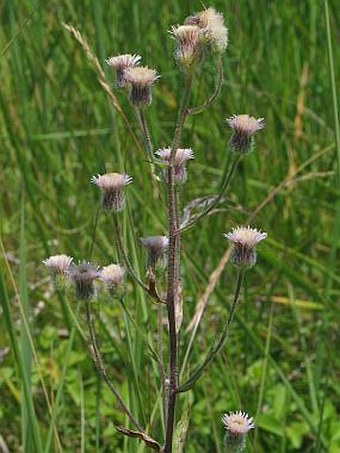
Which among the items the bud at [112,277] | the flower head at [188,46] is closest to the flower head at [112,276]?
the bud at [112,277]

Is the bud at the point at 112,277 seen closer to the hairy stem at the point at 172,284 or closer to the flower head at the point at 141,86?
the hairy stem at the point at 172,284

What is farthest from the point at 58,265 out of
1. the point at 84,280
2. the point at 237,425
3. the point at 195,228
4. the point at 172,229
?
the point at 195,228

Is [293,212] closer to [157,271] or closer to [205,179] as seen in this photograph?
[205,179]

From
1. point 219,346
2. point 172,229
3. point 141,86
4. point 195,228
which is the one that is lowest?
point 195,228

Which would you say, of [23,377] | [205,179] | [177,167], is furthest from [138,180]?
[177,167]

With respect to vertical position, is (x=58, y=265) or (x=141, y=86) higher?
(x=141, y=86)

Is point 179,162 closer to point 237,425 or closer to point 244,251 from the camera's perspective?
point 244,251
